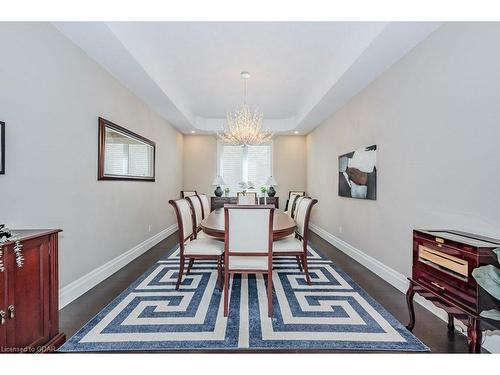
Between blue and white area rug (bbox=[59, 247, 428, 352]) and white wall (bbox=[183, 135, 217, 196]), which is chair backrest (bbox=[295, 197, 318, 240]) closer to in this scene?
blue and white area rug (bbox=[59, 247, 428, 352])

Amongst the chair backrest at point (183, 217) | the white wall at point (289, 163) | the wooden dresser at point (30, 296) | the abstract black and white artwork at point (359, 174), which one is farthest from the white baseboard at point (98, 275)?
the white wall at point (289, 163)

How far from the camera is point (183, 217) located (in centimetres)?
286

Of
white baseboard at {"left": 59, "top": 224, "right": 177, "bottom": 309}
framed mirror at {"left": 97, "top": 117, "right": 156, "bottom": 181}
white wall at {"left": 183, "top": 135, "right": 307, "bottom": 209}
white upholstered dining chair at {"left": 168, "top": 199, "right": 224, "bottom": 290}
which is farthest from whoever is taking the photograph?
A: white wall at {"left": 183, "top": 135, "right": 307, "bottom": 209}

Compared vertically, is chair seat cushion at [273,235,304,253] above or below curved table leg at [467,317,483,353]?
above

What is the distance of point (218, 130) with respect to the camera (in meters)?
6.40

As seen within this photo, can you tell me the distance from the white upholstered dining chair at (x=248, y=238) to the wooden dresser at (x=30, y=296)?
1258mm

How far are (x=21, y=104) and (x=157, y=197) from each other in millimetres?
3108

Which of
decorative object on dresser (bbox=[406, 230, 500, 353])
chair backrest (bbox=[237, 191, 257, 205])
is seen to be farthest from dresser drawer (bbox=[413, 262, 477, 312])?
chair backrest (bbox=[237, 191, 257, 205])

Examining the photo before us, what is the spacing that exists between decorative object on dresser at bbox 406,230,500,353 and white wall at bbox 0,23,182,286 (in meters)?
3.07

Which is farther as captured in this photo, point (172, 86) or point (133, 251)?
point (172, 86)

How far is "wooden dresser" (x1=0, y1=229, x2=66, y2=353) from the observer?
1385 millimetres

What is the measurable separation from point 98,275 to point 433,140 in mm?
3770
